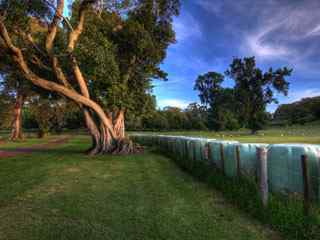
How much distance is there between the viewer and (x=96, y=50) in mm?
11070

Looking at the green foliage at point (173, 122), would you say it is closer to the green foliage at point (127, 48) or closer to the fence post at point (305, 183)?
the green foliage at point (127, 48)

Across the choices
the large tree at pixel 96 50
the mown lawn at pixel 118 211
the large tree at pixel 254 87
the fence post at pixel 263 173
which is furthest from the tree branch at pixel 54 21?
the large tree at pixel 254 87

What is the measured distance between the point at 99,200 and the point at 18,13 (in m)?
9.43

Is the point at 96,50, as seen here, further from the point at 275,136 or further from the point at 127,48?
the point at 275,136

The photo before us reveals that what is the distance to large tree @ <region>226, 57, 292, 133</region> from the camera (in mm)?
42584

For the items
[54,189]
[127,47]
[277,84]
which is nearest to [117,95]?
[127,47]

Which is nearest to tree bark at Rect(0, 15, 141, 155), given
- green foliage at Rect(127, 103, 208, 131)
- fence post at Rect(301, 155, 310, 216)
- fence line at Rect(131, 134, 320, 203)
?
fence line at Rect(131, 134, 320, 203)

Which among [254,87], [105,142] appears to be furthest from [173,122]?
[105,142]

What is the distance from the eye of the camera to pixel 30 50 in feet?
41.3

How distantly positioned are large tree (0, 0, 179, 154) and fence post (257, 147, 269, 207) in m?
9.48

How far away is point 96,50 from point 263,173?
32.7ft

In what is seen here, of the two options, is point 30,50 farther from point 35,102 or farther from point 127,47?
point 35,102

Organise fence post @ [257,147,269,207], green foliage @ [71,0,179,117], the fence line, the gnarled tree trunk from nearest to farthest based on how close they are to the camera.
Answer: the fence line
fence post @ [257,147,269,207]
green foliage @ [71,0,179,117]
the gnarled tree trunk

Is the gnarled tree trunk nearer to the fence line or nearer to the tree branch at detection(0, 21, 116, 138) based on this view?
the tree branch at detection(0, 21, 116, 138)
